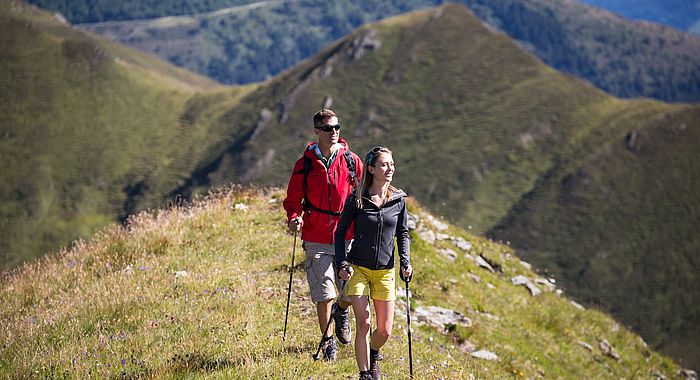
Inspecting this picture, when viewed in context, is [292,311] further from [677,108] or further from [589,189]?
[677,108]

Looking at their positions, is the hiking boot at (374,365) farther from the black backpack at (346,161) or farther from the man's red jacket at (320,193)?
the black backpack at (346,161)

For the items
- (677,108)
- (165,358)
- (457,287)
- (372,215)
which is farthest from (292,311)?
(677,108)

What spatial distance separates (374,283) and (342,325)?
3.57 ft

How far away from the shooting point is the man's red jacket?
27.2 feet

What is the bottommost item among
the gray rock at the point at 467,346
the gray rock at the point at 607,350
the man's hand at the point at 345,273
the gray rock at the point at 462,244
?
the gray rock at the point at 607,350

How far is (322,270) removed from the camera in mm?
8258

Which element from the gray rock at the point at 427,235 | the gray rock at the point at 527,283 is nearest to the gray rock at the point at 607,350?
the gray rock at the point at 527,283

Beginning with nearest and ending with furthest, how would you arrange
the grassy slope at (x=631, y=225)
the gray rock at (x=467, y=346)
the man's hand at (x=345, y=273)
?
the man's hand at (x=345, y=273), the gray rock at (x=467, y=346), the grassy slope at (x=631, y=225)

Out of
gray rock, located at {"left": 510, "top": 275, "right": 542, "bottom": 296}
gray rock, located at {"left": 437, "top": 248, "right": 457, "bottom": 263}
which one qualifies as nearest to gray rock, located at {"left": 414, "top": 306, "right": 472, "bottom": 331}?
gray rock, located at {"left": 437, "top": 248, "right": 457, "bottom": 263}

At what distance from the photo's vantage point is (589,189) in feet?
532

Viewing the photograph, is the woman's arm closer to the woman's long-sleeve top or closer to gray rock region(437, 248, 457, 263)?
the woman's long-sleeve top

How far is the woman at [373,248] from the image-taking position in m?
7.53

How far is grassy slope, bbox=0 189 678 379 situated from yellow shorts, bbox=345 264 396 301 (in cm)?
110

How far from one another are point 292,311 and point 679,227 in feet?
510
